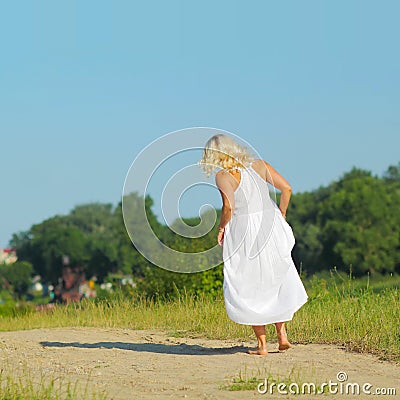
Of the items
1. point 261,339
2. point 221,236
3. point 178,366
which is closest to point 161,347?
point 261,339

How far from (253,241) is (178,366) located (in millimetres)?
1555

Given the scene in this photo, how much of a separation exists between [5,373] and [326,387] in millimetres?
3106

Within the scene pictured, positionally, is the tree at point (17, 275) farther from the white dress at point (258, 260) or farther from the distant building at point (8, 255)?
the white dress at point (258, 260)

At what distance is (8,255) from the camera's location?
99.9m

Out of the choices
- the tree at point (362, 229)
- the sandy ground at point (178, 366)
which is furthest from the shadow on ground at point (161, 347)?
the tree at point (362, 229)

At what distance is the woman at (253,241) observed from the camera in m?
8.66

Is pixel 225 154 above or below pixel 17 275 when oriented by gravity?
below

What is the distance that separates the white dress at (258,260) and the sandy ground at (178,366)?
0.54 m

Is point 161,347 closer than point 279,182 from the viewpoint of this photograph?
No

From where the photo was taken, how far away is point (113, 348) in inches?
391

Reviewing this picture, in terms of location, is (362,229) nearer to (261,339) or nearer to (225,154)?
(261,339)

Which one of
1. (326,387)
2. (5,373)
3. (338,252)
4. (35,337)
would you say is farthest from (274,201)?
(338,252)

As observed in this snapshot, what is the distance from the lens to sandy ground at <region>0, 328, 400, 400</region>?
7023mm

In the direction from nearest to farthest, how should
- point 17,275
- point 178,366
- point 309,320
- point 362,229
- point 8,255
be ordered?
point 178,366 < point 309,320 < point 362,229 < point 17,275 < point 8,255
